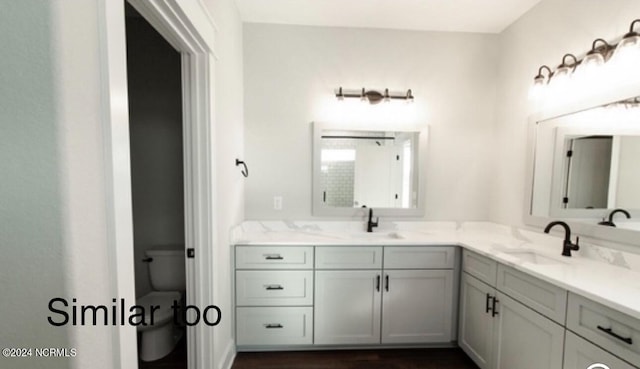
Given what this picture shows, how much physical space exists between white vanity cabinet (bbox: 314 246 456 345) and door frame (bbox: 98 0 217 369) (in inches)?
32.2

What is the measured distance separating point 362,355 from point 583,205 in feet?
5.92

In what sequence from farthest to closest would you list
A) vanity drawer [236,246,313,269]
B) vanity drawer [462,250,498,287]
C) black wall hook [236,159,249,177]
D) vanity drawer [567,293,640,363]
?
black wall hook [236,159,249,177] < vanity drawer [236,246,313,269] < vanity drawer [462,250,498,287] < vanity drawer [567,293,640,363]

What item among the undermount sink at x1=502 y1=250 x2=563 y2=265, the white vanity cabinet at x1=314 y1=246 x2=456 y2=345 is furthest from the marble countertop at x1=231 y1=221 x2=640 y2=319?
the white vanity cabinet at x1=314 y1=246 x2=456 y2=345

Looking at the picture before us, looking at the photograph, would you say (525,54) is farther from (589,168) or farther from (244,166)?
(244,166)

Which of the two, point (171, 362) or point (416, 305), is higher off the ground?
point (416, 305)

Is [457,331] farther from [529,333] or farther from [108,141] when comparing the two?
[108,141]

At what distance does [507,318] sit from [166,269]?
242cm

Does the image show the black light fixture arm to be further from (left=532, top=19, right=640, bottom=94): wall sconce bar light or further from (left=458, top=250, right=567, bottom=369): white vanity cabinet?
(left=458, top=250, right=567, bottom=369): white vanity cabinet

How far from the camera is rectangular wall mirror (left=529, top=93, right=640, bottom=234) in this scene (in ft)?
4.62

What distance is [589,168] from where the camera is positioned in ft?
5.29

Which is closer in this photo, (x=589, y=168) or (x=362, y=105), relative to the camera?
(x=589, y=168)

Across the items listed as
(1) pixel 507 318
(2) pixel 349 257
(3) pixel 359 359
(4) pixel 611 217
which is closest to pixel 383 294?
(2) pixel 349 257

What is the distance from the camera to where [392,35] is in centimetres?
228

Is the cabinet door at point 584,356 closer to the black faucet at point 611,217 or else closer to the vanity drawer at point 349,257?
the black faucet at point 611,217
